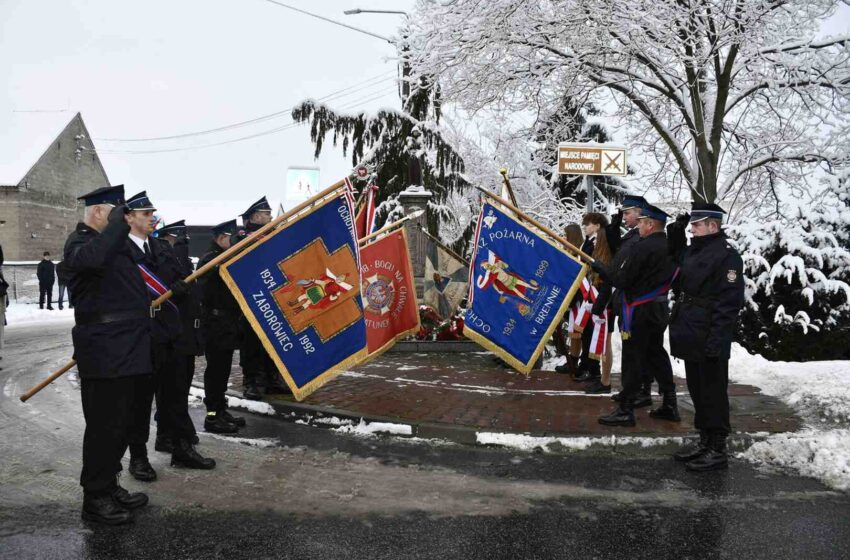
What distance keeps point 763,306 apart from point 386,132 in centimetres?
1055

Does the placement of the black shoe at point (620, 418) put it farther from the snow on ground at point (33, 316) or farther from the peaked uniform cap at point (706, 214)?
the snow on ground at point (33, 316)

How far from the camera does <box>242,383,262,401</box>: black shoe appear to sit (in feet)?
23.2

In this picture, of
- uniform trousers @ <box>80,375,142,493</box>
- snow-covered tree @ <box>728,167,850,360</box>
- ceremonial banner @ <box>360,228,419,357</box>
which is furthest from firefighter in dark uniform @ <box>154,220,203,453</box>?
snow-covered tree @ <box>728,167,850,360</box>

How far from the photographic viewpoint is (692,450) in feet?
17.3

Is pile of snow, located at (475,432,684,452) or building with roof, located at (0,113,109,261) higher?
building with roof, located at (0,113,109,261)

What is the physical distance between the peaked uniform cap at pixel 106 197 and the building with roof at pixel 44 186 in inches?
1508

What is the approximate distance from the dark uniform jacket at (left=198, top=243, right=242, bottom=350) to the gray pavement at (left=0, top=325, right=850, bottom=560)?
0.91 meters

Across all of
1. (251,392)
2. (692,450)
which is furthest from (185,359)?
(692,450)

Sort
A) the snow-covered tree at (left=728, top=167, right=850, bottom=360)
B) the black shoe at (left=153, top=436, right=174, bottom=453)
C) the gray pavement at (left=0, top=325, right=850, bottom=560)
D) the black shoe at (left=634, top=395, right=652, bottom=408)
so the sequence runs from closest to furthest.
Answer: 1. the gray pavement at (left=0, top=325, right=850, bottom=560)
2. the black shoe at (left=153, top=436, right=174, bottom=453)
3. the black shoe at (left=634, top=395, right=652, bottom=408)
4. the snow-covered tree at (left=728, top=167, right=850, bottom=360)

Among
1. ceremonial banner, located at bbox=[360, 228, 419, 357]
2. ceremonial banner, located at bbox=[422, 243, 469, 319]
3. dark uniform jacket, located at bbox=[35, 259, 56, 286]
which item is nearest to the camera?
ceremonial banner, located at bbox=[360, 228, 419, 357]

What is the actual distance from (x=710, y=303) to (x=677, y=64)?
762 centimetres

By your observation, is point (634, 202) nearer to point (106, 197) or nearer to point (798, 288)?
point (798, 288)

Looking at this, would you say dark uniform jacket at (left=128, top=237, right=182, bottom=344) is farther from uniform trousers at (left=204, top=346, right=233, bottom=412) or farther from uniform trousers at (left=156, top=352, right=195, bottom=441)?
uniform trousers at (left=204, top=346, right=233, bottom=412)

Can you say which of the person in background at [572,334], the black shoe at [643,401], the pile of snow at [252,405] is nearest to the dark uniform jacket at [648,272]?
the black shoe at [643,401]
